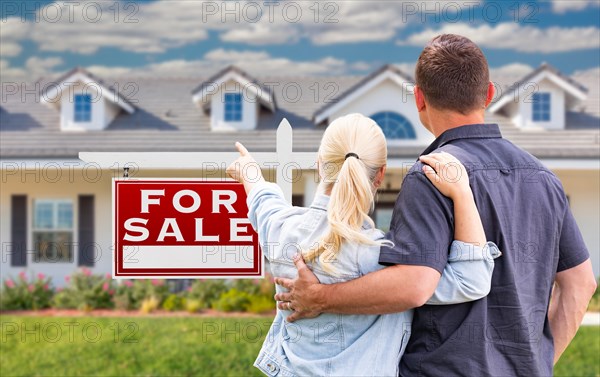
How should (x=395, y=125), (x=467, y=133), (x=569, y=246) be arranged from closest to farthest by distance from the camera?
1. (x=467, y=133)
2. (x=569, y=246)
3. (x=395, y=125)

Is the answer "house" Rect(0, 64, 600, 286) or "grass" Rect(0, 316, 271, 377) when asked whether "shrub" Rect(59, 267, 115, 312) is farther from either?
"house" Rect(0, 64, 600, 286)

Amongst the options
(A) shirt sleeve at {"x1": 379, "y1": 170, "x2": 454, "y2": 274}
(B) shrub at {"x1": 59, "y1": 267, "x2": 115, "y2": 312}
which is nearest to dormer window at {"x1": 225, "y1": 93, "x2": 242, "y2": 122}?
(B) shrub at {"x1": 59, "y1": 267, "x2": 115, "y2": 312}

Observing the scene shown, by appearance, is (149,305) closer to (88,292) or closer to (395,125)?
(88,292)

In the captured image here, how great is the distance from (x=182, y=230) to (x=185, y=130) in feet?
38.4

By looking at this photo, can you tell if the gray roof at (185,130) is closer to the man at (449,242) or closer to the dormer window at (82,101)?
the dormer window at (82,101)

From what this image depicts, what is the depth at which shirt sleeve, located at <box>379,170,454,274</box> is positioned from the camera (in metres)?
1.94

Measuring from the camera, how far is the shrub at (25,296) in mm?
12039

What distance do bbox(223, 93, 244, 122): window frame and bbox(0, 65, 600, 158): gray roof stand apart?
0.35 metres

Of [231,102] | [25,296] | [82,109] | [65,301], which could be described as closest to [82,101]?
[82,109]

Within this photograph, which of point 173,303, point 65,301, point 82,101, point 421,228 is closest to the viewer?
point 421,228

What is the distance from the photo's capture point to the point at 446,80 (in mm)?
2055

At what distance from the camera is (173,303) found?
1139cm

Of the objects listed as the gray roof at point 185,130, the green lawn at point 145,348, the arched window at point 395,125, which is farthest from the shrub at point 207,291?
the arched window at point 395,125

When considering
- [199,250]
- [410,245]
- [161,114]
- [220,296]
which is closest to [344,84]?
[161,114]
